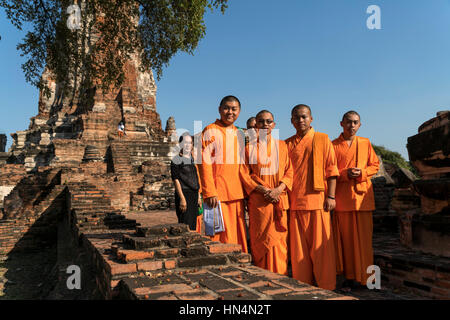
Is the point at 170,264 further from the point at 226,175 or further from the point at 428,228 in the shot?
the point at 428,228

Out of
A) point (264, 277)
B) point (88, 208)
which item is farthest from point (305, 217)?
point (88, 208)

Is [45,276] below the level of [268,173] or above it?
below

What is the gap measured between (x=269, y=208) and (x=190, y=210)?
1.06m

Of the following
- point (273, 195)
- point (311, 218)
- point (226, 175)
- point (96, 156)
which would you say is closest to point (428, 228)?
point (311, 218)

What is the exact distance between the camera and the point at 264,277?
2.15m

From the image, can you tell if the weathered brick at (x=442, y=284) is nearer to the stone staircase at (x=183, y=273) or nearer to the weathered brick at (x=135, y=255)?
the stone staircase at (x=183, y=273)

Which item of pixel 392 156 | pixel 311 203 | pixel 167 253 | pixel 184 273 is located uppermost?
pixel 392 156

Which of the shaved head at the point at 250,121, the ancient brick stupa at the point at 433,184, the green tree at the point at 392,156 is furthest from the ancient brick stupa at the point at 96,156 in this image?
the green tree at the point at 392,156

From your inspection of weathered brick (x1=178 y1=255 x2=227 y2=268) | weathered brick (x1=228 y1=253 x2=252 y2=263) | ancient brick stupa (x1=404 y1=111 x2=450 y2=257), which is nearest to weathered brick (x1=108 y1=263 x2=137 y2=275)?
weathered brick (x1=178 y1=255 x2=227 y2=268)

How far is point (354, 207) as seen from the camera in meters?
3.78

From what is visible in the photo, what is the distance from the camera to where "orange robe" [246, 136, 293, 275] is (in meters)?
3.55

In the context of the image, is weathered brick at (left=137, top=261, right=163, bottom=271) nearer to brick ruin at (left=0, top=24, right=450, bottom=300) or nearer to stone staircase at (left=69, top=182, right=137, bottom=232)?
brick ruin at (left=0, top=24, right=450, bottom=300)

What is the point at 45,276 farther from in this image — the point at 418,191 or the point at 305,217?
the point at 418,191
